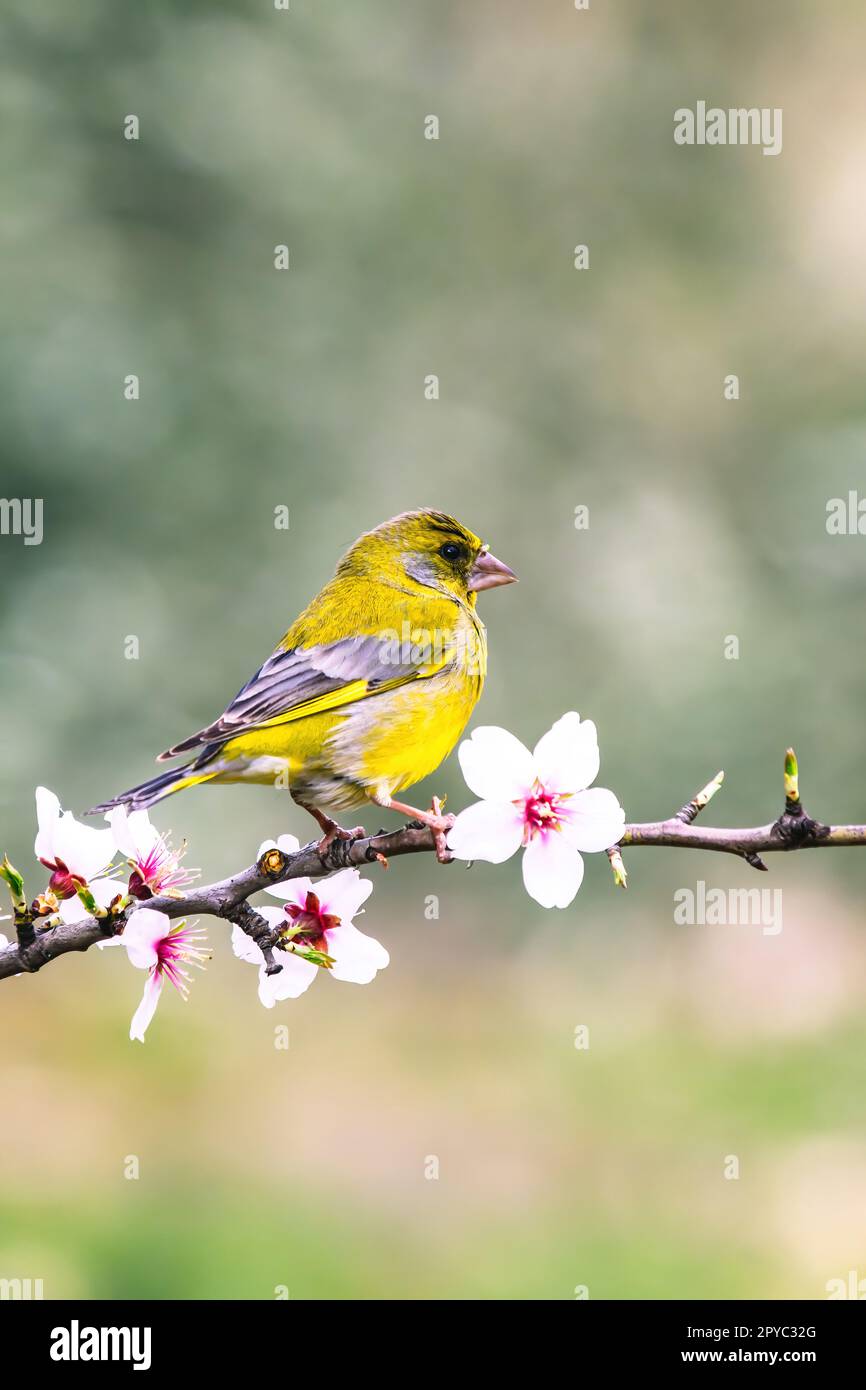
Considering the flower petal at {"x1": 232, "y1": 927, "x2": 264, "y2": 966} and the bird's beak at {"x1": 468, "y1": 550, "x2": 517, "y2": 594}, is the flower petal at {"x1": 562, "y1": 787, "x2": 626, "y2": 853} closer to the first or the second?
the flower petal at {"x1": 232, "y1": 927, "x2": 264, "y2": 966}

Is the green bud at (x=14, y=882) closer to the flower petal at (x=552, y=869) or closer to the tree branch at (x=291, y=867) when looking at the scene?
the tree branch at (x=291, y=867)

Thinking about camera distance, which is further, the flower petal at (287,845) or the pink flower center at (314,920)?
the pink flower center at (314,920)

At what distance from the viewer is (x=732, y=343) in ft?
35.8

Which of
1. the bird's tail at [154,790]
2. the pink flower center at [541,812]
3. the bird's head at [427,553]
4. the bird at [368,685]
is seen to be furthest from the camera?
the bird's head at [427,553]

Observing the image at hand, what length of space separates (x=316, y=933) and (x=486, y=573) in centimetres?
96

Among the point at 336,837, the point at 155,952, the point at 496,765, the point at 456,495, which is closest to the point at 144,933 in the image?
the point at 155,952

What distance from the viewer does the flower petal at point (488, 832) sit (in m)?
1.88

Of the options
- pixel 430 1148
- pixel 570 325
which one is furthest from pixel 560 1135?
pixel 570 325

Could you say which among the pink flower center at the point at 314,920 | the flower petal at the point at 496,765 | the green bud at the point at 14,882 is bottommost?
the pink flower center at the point at 314,920

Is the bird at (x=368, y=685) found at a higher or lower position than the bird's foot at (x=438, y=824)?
higher

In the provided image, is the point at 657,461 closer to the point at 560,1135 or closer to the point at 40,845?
the point at 560,1135

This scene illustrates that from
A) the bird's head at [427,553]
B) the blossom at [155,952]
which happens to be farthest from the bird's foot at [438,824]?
the bird's head at [427,553]

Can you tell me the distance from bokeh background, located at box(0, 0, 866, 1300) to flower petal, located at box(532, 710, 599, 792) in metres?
6.12

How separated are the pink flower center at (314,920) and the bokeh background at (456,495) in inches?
224
